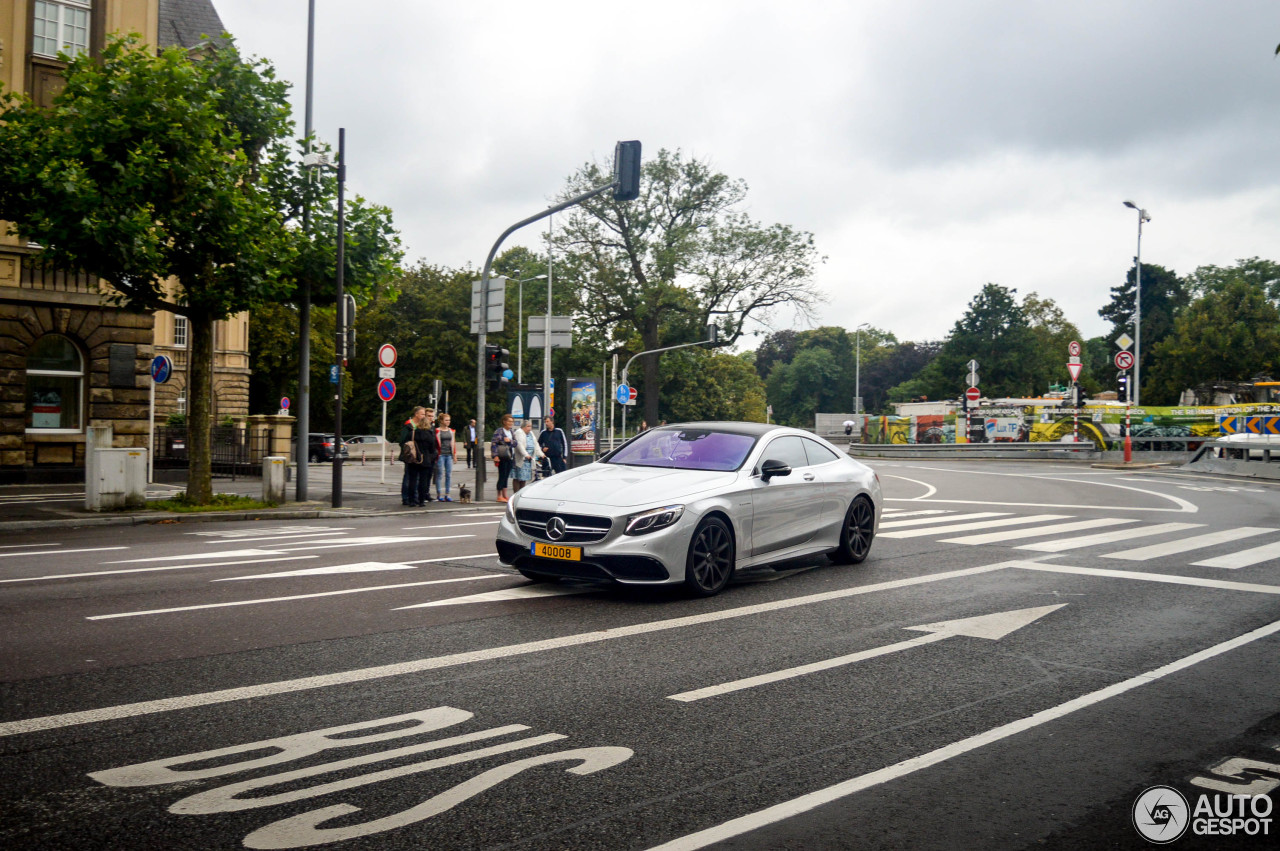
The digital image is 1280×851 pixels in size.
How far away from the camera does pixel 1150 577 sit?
10508mm

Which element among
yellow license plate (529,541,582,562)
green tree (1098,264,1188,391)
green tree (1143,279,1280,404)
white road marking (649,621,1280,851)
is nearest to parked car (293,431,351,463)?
yellow license plate (529,541,582,562)

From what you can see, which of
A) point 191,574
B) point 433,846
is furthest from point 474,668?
point 191,574

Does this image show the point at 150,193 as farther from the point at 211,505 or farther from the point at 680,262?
the point at 680,262

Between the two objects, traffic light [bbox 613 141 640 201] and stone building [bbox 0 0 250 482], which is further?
stone building [bbox 0 0 250 482]

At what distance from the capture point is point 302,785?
4.15 m

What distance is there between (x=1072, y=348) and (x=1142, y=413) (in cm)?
727

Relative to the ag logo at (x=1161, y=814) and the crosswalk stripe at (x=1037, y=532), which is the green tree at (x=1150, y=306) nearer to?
the crosswalk stripe at (x=1037, y=532)

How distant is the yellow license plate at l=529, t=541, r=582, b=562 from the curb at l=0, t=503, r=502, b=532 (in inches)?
413

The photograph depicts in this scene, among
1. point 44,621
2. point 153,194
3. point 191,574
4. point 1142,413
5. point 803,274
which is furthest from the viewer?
point 803,274

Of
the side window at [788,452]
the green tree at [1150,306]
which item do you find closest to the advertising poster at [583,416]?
the side window at [788,452]

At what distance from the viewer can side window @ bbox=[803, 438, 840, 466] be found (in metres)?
11.2

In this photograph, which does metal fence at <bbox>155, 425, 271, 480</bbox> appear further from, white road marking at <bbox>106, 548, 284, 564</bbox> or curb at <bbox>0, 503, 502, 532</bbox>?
white road marking at <bbox>106, 548, 284, 564</bbox>

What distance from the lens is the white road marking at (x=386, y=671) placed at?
5.03 m

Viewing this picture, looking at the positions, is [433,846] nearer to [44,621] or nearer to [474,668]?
[474,668]
